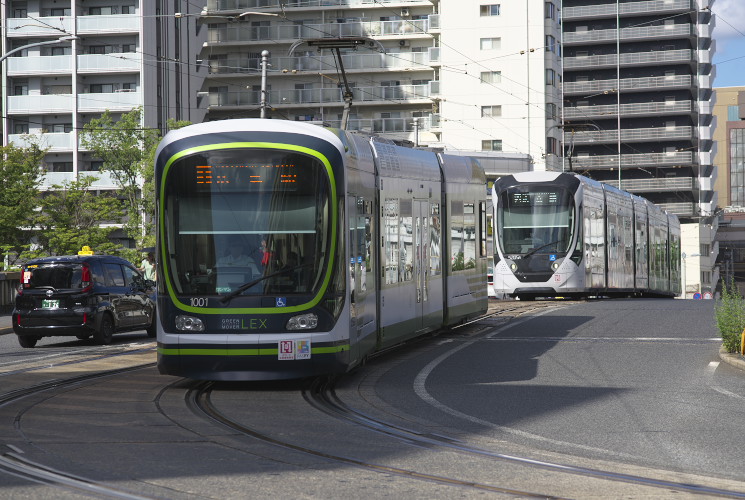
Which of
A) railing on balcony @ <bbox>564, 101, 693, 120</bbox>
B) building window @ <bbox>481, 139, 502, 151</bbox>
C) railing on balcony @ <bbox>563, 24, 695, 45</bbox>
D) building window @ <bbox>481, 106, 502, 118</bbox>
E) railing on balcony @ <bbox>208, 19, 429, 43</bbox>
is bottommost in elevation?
building window @ <bbox>481, 139, 502, 151</bbox>

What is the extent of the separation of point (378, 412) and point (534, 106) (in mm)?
69569

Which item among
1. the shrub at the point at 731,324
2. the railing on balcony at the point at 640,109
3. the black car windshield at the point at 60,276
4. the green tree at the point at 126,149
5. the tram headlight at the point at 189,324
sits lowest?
the shrub at the point at 731,324

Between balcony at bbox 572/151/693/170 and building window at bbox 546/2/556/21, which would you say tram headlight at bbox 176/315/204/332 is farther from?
balcony at bbox 572/151/693/170

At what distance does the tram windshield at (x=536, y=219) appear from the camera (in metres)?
31.7

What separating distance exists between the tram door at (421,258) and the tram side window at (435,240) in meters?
0.28

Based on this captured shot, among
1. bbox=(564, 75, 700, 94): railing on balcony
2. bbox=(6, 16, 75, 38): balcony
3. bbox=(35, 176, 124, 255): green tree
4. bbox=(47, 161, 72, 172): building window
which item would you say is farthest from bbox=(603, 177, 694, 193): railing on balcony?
bbox=(35, 176, 124, 255): green tree

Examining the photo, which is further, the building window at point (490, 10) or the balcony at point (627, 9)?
the balcony at point (627, 9)

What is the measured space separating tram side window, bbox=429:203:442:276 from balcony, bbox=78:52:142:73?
165ft

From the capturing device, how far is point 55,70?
6656 centimetres

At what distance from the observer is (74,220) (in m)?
48.1

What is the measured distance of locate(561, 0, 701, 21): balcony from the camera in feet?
315

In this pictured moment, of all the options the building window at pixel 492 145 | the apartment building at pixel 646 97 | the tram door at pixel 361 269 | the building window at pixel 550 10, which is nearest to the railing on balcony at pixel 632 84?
the apartment building at pixel 646 97

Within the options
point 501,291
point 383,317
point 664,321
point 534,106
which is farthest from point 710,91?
point 383,317

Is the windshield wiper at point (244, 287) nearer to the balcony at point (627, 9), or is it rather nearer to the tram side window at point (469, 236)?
the tram side window at point (469, 236)
